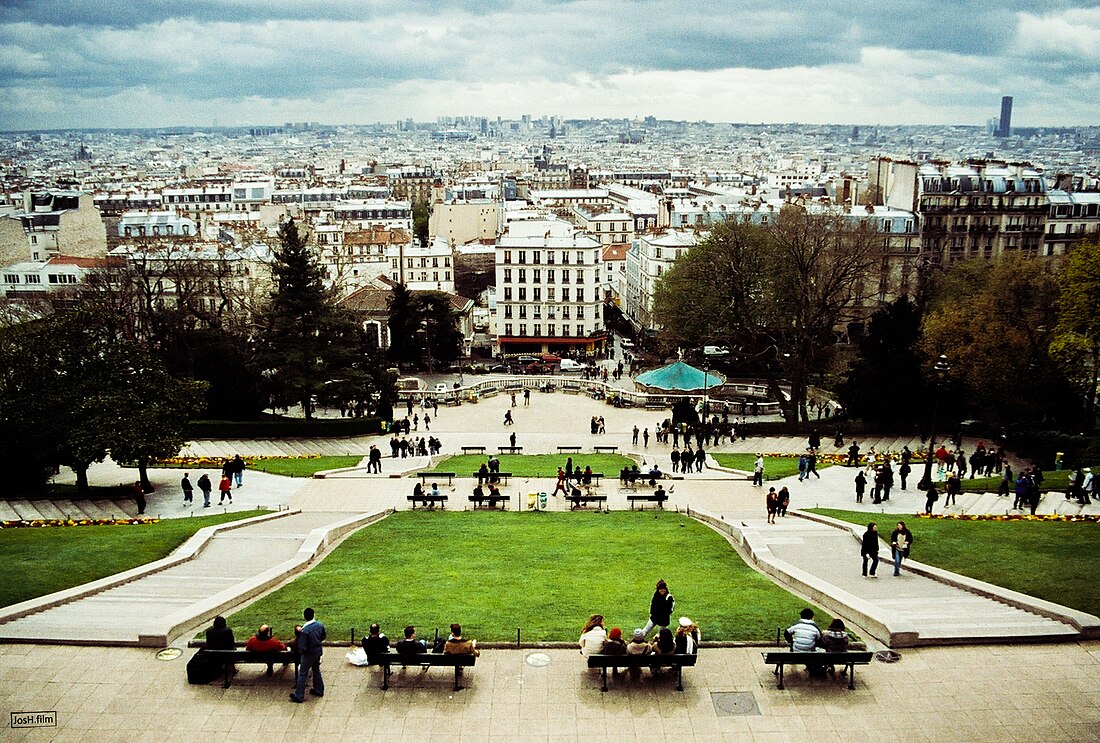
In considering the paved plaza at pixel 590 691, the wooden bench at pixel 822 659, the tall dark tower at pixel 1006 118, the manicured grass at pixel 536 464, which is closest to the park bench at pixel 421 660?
the paved plaza at pixel 590 691

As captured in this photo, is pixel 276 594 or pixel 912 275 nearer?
pixel 276 594

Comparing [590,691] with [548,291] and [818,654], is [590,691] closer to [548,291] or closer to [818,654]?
[818,654]

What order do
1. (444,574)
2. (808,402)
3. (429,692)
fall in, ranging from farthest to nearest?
(808,402) < (444,574) < (429,692)

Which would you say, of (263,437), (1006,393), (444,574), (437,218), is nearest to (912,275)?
(1006,393)

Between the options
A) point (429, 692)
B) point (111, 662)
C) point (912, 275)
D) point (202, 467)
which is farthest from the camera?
point (912, 275)

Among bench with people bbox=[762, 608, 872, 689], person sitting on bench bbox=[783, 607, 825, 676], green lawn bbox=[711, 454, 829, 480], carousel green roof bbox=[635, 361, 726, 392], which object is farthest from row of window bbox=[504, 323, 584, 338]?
person sitting on bench bbox=[783, 607, 825, 676]

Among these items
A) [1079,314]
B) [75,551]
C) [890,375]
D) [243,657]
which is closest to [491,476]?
[75,551]

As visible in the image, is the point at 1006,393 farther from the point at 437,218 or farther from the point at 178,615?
the point at 437,218
